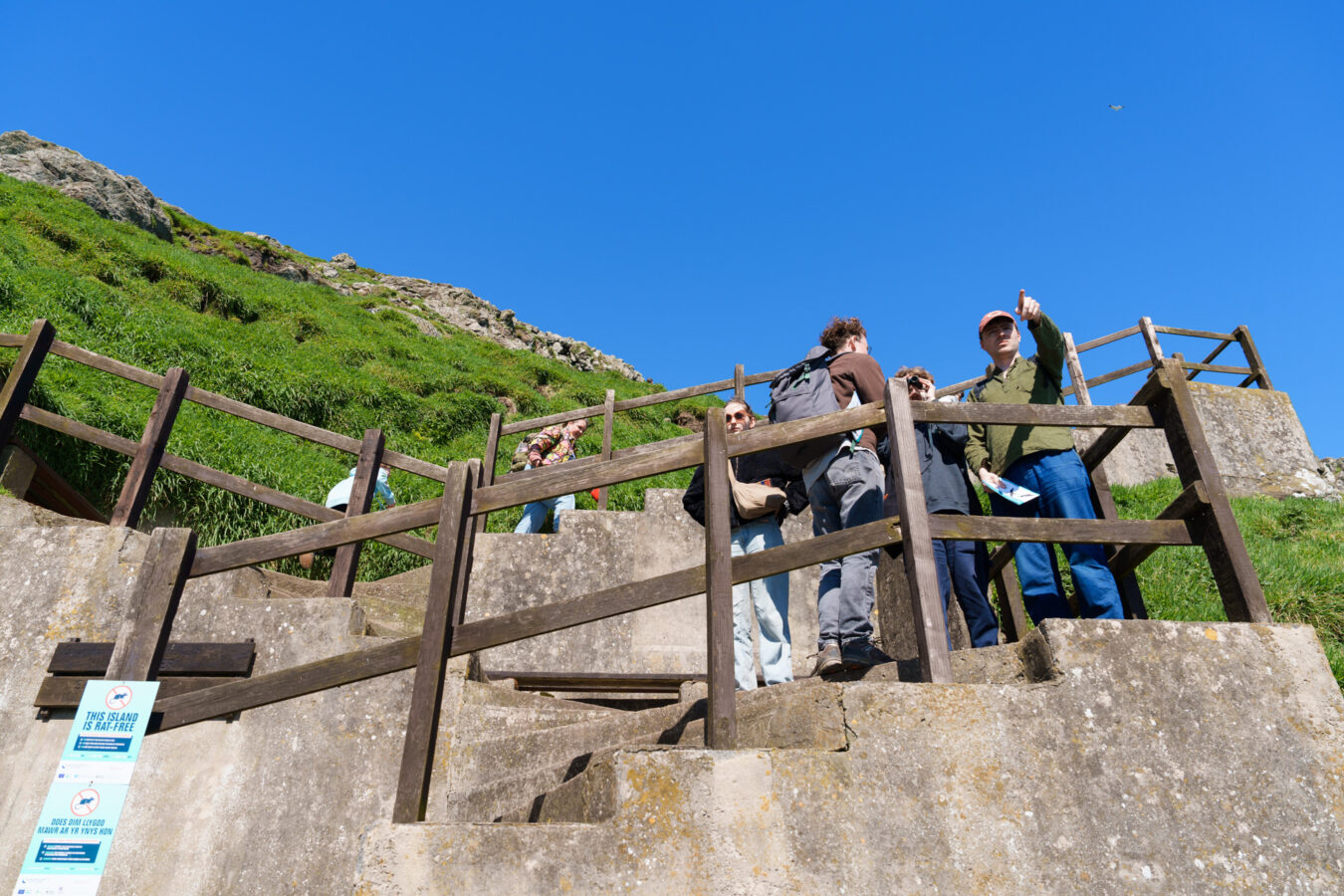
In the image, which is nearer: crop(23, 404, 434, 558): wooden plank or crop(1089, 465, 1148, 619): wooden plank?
crop(1089, 465, 1148, 619): wooden plank

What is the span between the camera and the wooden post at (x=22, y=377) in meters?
4.54

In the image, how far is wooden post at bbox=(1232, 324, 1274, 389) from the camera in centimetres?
1272

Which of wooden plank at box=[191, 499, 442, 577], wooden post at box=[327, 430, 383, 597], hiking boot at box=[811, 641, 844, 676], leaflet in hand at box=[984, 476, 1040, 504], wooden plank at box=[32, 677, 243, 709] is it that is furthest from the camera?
wooden post at box=[327, 430, 383, 597]

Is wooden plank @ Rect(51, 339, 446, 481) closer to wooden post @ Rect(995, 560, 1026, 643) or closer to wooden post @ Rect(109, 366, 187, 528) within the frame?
wooden post @ Rect(109, 366, 187, 528)

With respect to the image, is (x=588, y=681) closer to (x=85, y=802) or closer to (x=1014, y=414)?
(x=85, y=802)

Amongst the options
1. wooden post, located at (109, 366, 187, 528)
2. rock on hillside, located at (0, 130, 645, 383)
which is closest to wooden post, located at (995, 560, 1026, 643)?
wooden post, located at (109, 366, 187, 528)

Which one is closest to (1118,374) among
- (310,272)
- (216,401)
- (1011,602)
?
(1011,602)

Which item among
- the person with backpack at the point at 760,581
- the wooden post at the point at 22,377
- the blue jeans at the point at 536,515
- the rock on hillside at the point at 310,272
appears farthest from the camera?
the rock on hillside at the point at 310,272

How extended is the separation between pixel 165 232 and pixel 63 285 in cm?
1586

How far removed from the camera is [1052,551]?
13.4ft

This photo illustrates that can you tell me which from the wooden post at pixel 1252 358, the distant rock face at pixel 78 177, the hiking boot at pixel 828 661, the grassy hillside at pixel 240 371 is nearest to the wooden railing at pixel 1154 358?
the wooden post at pixel 1252 358

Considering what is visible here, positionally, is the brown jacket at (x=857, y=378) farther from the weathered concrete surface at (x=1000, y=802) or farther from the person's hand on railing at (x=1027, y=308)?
the weathered concrete surface at (x=1000, y=802)

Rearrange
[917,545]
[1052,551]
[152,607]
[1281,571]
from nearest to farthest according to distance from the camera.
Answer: [917,545], [152,607], [1052,551], [1281,571]

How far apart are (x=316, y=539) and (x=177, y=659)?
3.84 ft
